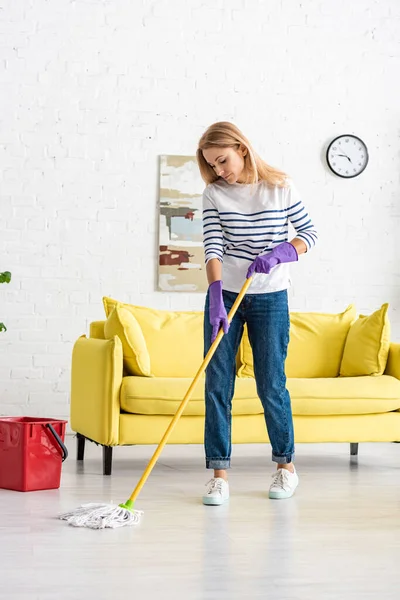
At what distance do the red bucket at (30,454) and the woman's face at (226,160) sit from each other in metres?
1.07

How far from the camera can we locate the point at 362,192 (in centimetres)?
537

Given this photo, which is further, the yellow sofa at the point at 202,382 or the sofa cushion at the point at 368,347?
the sofa cushion at the point at 368,347

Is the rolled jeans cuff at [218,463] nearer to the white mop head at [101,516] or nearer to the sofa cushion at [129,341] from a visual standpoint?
the white mop head at [101,516]

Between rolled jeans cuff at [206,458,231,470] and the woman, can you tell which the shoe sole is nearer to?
the woman

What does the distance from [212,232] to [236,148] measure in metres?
0.29

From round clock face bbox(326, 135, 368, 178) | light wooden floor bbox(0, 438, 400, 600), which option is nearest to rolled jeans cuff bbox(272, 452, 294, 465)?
light wooden floor bbox(0, 438, 400, 600)

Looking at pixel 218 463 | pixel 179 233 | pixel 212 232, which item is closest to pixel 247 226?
pixel 212 232

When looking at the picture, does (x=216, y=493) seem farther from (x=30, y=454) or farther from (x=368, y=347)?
(x=368, y=347)

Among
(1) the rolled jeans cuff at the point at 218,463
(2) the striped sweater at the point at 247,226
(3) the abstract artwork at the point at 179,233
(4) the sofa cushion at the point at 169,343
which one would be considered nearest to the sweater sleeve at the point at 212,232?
(2) the striped sweater at the point at 247,226

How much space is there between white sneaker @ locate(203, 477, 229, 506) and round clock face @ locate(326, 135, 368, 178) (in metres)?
2.81

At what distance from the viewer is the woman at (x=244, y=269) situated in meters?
2.94

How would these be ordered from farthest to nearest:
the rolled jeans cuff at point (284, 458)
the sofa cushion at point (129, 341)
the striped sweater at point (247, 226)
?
the sofa cushion at point (129, 341)
the rolled jeans cuff at point (284, 458)
the striped sweater at point (247, 226)

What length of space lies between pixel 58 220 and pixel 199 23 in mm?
1419

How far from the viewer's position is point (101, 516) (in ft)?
8.19
